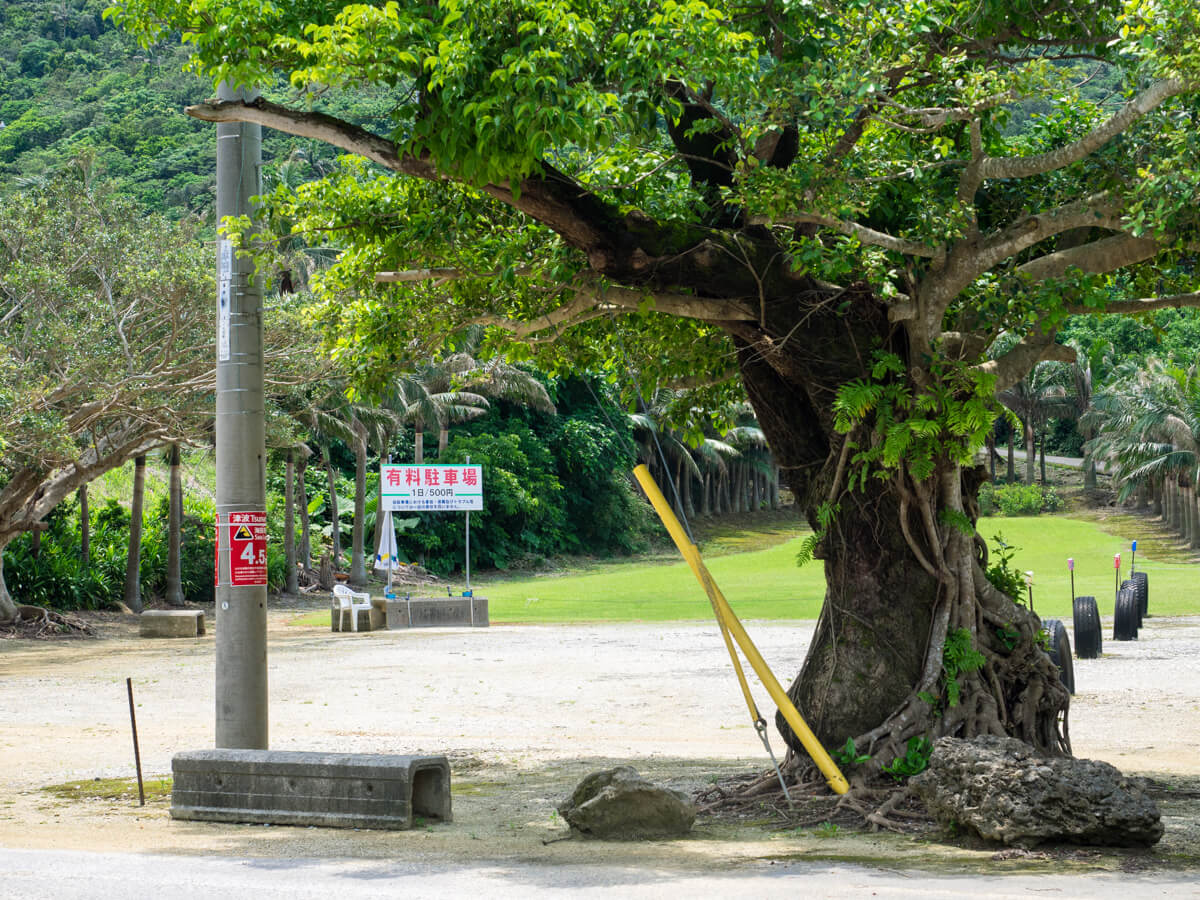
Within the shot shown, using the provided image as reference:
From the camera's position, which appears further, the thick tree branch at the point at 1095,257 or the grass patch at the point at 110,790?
the grass patch at the point at 110,790

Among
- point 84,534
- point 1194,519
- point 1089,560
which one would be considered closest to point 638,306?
point 84,534


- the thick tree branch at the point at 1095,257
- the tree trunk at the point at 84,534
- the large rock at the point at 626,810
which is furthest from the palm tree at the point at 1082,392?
the large rock at the point at 626,810

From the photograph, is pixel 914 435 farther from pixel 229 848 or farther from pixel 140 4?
pixel 140 4

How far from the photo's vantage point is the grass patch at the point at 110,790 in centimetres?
1035

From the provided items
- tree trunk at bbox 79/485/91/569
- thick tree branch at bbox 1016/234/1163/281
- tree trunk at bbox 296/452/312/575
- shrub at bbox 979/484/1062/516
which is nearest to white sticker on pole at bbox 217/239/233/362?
thick tree branch at bbox 1016/234/1163/281

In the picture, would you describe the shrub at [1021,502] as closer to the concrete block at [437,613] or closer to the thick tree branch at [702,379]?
the concrete block at [437,613]

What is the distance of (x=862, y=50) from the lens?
8.49 meters

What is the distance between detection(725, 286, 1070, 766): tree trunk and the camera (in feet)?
31.3

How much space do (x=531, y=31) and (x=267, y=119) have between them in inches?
83.2

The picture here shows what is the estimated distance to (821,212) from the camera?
840 cm

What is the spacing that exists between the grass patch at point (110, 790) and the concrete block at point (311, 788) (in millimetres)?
1111

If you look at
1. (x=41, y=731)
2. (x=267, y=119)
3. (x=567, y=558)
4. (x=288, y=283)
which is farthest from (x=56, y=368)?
(x=567, y=558)

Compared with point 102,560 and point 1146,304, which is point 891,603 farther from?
point 102,560

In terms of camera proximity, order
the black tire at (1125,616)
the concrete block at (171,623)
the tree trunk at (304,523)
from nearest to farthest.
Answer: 1. the black tire at (1125,616)
2. the concrete block at (171,623)
3. the tree trunk at (304,523)
